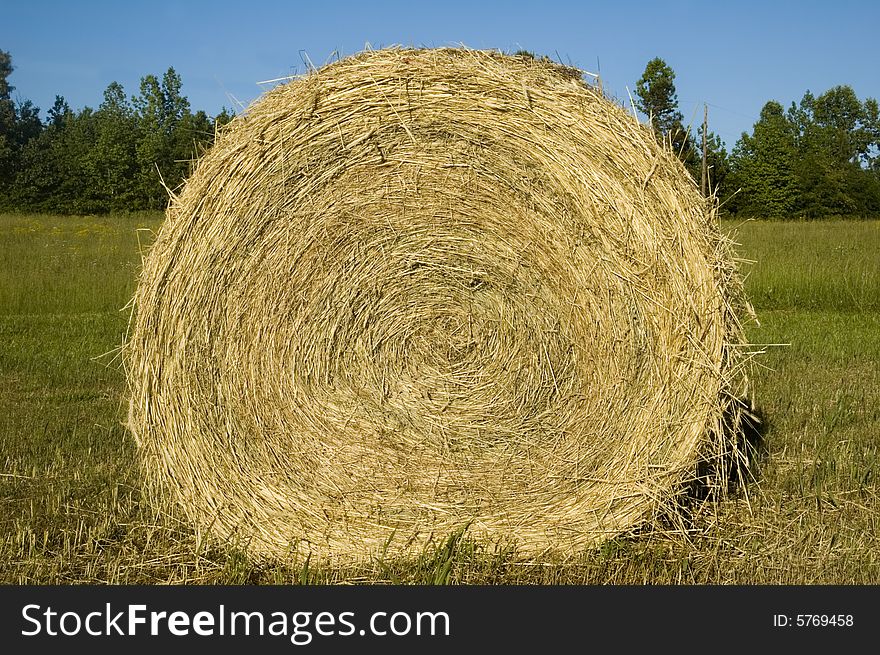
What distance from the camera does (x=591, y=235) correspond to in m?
4.47

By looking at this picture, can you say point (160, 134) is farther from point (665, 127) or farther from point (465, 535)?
point (465, 535)

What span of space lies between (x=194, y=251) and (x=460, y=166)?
139cm

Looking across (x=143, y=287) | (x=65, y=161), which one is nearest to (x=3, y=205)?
(x=65, y=161)

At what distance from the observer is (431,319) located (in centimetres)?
482

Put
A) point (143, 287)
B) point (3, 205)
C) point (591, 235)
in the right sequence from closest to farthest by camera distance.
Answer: point (591, 235) < point (143, 287) < point (3, 205)

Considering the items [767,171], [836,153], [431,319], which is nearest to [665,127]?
[767,171]

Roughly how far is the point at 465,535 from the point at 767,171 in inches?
1911

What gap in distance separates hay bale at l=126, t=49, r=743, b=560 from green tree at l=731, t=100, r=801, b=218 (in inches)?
1754

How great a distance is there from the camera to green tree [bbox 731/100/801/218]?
4800 cm

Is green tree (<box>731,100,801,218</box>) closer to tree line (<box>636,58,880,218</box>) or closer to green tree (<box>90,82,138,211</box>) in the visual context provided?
tree line (<box>636,58,880,218</box>)

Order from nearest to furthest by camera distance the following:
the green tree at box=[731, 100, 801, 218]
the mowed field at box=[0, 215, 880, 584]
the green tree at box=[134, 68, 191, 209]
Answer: the mowed field at box=[0, 215, 880, 584] < the green tree at box=[134, 68, 191, 209] < the green tree at box=[731, 100, 801, 218]

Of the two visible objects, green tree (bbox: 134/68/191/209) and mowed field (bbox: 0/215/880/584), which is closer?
mowed field (bbox: 0/215/880/584)

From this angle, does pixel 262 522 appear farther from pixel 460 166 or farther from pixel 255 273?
pixel 460 166

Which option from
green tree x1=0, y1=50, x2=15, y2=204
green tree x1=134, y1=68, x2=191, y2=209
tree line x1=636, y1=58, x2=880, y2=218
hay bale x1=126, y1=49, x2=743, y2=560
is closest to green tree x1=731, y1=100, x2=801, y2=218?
tree line x1=636, y1=58, x2=880, y2=218
